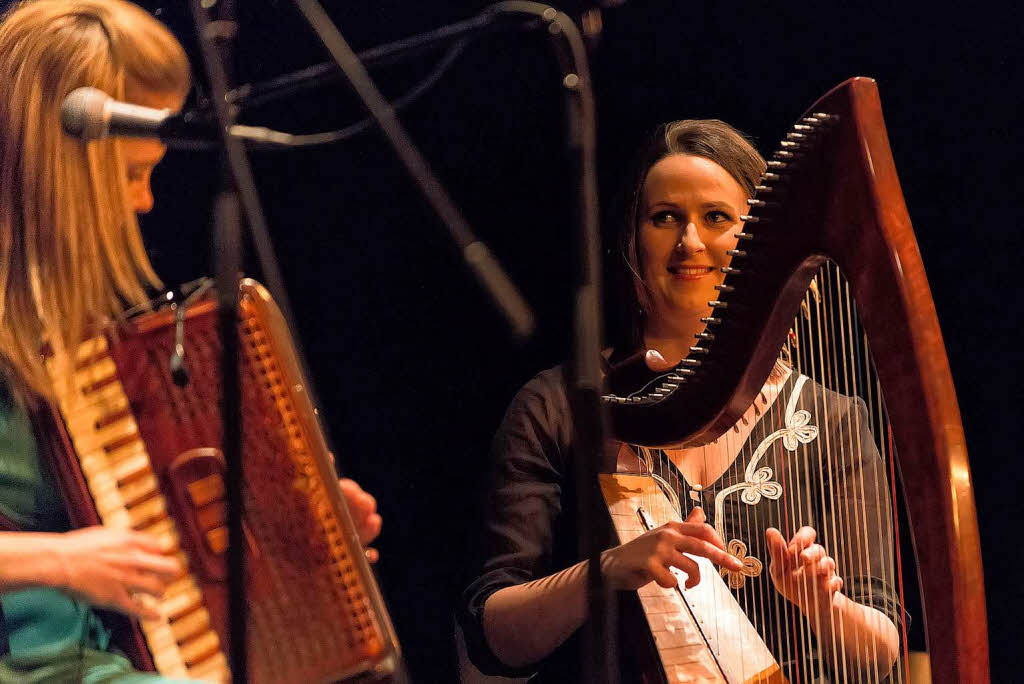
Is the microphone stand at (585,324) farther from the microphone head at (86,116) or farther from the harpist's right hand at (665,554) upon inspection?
the harpist's right hand at (665,554)

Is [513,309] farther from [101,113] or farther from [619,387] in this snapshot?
[619,387]

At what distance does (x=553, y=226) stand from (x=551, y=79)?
0.96ft

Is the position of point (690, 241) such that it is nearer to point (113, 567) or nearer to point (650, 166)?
point (650, 166)

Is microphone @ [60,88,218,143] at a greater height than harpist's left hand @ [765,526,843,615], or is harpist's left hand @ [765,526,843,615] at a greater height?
microphone @ [60,88,218,143]

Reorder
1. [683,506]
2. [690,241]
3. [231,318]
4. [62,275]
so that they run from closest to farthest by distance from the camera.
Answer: [231,318] < [62,275] < [683,506] < [690,241]

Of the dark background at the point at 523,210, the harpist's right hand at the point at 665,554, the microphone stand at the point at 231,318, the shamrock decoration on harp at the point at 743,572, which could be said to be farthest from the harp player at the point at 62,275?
the dark background at the point at 523,210

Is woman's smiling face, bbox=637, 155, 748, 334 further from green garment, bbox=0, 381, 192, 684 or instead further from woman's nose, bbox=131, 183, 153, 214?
green garment, bbox=0, 381, 192, 684

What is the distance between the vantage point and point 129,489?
987 mm

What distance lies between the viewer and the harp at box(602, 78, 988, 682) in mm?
899

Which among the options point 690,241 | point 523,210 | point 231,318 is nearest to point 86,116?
point 231,318

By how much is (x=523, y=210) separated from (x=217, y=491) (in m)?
1.22

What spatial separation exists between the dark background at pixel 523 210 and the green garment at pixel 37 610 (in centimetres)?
88

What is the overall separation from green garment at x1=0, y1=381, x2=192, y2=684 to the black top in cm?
70

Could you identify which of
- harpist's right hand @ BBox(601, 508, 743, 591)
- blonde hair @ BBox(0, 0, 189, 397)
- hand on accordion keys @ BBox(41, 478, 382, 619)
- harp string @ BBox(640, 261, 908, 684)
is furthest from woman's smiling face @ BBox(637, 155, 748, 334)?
hand on accordion keys @ BBox(41, 478, 382, 619)
